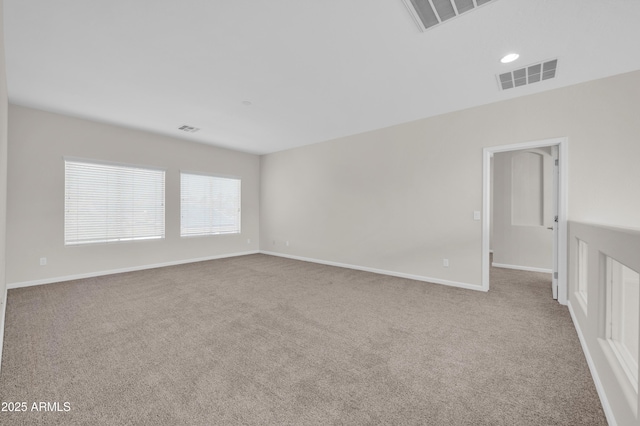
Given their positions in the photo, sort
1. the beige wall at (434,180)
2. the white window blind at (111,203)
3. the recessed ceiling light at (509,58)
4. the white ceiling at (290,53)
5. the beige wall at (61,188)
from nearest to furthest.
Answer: the white ceiling at (290,53)
the recessed ceiling light at (509,58)
the beige wall at (434,180)
the beige wall at (61,188)
the white window blind at (111,203)

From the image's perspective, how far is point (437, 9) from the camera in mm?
1969

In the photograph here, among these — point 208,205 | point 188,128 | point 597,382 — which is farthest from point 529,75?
point 208,205

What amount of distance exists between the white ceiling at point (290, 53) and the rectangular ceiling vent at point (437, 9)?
7 cm

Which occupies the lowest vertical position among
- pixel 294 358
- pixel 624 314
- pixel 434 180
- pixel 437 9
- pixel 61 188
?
pixel 294 358

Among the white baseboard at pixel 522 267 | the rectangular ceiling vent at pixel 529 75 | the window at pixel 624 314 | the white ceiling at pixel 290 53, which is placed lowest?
the white baseboard at pixel 522 267

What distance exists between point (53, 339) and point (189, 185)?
4011 mm

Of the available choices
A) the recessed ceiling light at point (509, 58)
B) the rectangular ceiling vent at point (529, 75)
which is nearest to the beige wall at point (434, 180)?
the rectangular ceiling vent at point (529, 75)

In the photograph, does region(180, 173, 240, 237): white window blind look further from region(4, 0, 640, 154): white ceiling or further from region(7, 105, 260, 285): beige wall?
region(4, 0, 640, 154): white ceiling

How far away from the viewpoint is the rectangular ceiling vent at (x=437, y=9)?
6.23 feet

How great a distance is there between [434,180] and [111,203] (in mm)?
5799

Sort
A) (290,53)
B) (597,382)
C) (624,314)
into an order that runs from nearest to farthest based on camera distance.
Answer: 1. (624,314)
2. (597,382)
3. (290,53)

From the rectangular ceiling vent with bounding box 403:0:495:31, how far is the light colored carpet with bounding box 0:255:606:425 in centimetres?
271

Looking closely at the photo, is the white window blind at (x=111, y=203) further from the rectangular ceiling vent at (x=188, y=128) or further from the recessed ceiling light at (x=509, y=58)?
the recessed ceiling light at (x=509, y=58)

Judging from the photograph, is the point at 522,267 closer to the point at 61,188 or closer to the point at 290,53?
the point at 290,53
